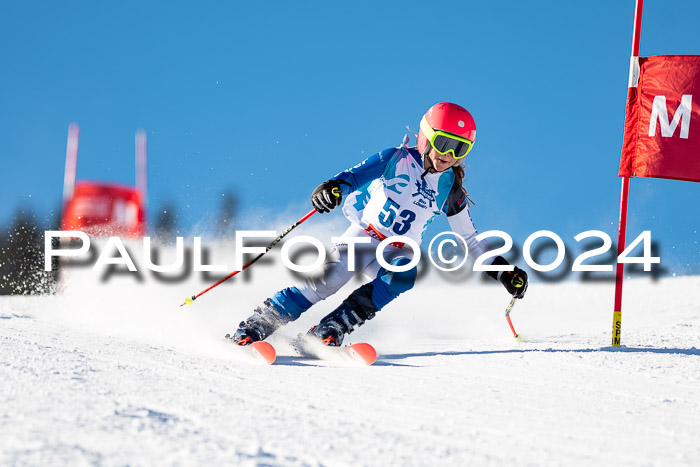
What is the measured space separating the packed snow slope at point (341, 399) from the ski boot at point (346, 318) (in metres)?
0.23

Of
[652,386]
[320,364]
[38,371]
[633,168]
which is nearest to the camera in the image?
[38,371]

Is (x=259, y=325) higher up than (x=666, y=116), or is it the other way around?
(x=666, y=116)

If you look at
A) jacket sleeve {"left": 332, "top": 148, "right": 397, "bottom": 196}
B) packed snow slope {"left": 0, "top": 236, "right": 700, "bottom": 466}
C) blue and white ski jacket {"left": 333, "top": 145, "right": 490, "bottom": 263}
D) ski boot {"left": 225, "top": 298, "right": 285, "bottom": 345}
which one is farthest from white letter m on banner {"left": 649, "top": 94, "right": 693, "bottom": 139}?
ski boot {"left": 225, "top": 298, "right": 285, "bottom": 345}

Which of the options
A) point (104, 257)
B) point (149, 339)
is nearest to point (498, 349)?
point (149, 339)

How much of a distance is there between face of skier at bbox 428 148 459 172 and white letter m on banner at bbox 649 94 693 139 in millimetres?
1661

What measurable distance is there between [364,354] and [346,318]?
1.98 feet

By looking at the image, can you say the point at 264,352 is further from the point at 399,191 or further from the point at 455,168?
the point at 455,168

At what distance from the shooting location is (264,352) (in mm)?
3074

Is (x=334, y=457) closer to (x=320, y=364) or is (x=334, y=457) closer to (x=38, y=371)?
(x=38, y=371)

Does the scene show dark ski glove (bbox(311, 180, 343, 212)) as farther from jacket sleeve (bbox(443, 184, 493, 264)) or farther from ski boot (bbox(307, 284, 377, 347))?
jacket sleeve (bbox(443, 184, 493, 264))

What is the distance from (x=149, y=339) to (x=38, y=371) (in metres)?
1.51

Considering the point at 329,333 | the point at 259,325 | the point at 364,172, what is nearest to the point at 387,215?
the point at 364,172

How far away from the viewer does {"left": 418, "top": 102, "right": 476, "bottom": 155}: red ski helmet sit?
3.76 meters

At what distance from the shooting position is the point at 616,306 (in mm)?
4250
